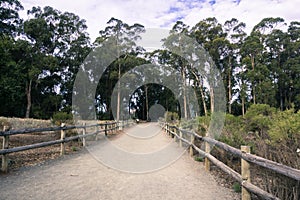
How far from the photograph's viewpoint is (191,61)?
30.8 metres

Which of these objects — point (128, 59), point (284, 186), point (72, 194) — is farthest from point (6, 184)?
point (128, 59)

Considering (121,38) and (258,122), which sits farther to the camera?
(121,38)

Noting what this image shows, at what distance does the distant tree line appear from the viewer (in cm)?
2909

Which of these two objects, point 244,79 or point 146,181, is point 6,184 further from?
point 244,79

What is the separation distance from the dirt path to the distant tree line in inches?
903

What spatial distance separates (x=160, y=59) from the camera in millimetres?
35375

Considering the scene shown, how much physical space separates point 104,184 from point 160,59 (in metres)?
32.0

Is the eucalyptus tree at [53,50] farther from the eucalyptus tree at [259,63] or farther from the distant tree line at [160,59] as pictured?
the eucalyptus tree at [259,63]

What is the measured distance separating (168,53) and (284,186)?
101ft

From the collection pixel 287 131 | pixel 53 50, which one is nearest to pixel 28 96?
pixel 53 50

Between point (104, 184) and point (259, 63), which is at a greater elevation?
point (259, 63)

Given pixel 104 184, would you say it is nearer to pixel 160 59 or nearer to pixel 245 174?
pixel 245 174

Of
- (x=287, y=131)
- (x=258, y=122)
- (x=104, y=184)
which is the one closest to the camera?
(x=104, y=184)

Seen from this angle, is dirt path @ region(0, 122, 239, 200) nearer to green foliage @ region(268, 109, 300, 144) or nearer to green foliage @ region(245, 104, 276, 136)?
green foliage @ region(268, 109, 300, 144)
